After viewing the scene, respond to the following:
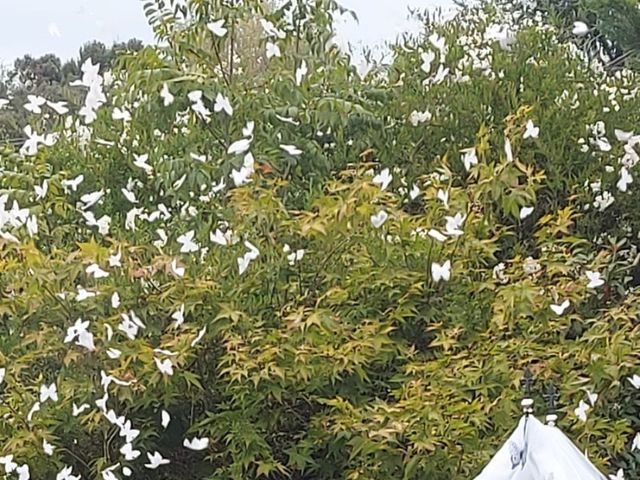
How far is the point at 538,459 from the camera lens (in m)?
1.75

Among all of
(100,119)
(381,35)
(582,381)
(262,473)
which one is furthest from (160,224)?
(381,35)

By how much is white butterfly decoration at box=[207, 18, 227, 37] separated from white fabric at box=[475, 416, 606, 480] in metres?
2.00

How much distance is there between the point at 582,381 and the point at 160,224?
4.75ft

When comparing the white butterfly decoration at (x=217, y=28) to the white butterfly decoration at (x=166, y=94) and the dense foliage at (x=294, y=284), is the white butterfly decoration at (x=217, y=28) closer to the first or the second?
the dense foliage at (x=294, y=284)

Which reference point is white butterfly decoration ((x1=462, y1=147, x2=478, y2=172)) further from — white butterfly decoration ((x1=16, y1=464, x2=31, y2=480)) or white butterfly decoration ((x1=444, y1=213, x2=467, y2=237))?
white butterfly decoration ((x1=16, y1=464, x2=31, y2=480))

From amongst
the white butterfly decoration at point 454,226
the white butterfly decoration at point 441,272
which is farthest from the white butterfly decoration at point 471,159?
the white butterfly decoration at point 441,272

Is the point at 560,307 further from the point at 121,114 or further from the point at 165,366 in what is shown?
the point at 121,114

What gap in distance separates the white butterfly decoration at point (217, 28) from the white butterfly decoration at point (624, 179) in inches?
55.4

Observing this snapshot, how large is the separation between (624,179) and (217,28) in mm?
1430

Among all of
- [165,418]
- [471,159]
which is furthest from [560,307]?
[165,418]

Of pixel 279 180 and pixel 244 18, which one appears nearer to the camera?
pixel 279 180

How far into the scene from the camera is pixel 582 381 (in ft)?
8.74

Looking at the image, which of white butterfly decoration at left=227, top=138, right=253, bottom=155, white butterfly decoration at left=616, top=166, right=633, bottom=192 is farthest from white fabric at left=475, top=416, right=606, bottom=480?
white butterfly decoration at left=616, top=166, right=633, bottom=192

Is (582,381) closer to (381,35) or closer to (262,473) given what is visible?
(262,473)
